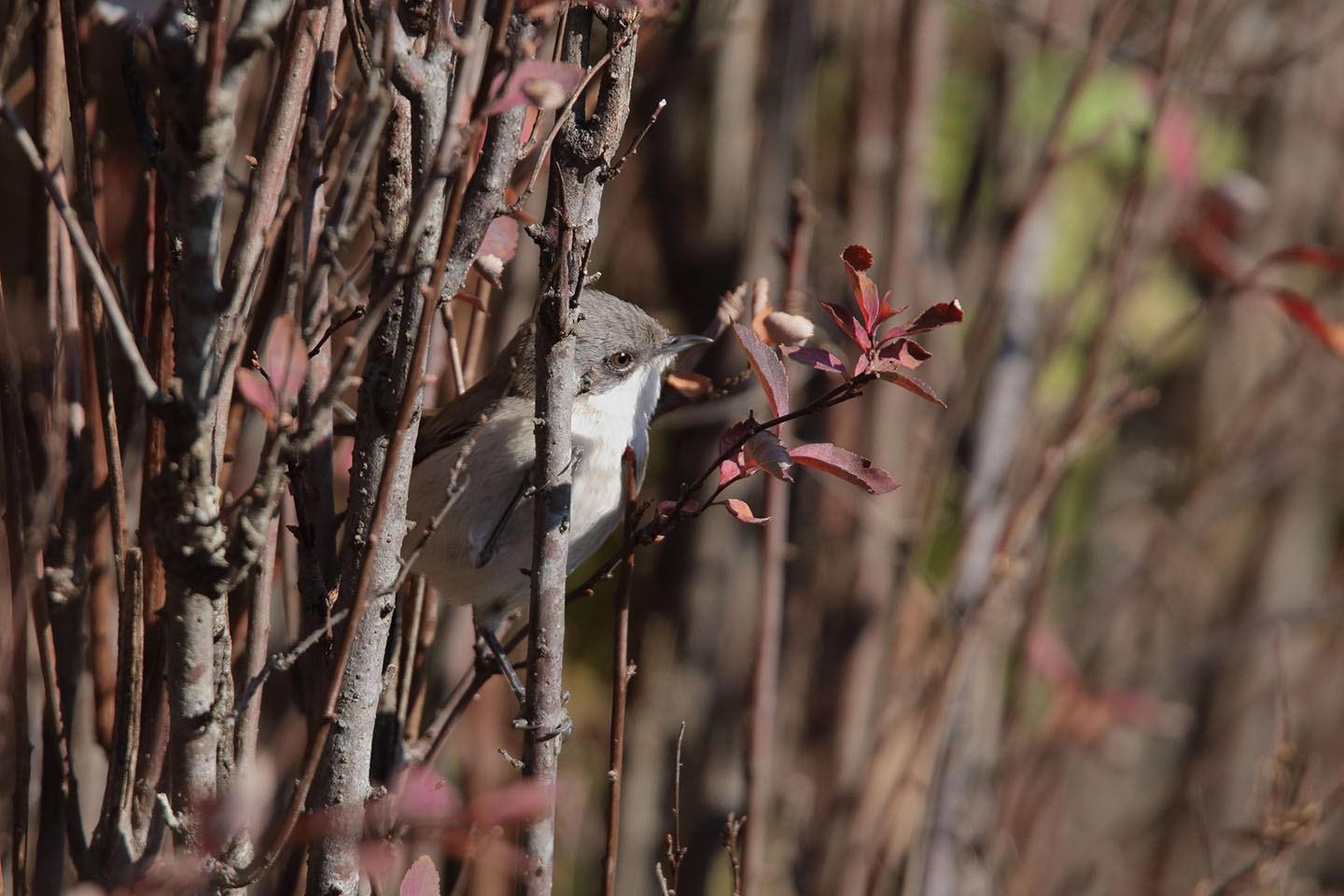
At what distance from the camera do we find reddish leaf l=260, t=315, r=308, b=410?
44.8 inches

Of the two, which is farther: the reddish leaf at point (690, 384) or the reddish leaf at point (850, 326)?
the reddish leaf at point (690, 384)

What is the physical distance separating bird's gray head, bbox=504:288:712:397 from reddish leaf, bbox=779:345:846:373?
109cm

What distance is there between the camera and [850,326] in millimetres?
1395

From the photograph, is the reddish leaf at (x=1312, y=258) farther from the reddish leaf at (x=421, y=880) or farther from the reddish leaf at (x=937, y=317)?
the reddish leaf at (x=421, y=880)

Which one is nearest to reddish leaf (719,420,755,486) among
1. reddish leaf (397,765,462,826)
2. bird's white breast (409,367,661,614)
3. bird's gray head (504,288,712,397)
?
reddish leaf (397,765,462,826)

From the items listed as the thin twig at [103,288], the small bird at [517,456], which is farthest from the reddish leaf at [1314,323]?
the thin twig at [103,288]

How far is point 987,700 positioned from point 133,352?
2.79 metres

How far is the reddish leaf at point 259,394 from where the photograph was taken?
1.13 meters

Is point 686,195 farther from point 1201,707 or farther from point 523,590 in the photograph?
point 1201,707

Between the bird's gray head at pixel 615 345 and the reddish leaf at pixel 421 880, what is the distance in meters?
1.29

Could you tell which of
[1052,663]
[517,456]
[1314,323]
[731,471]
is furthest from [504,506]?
[1052,663]

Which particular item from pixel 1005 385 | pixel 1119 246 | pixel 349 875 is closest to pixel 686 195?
pixel 1005 385

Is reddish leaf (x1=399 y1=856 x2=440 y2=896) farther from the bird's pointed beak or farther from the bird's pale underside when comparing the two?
the bird's pointed beak

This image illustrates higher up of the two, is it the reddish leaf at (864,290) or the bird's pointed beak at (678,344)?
the bird's pointed beak at (678,344)
